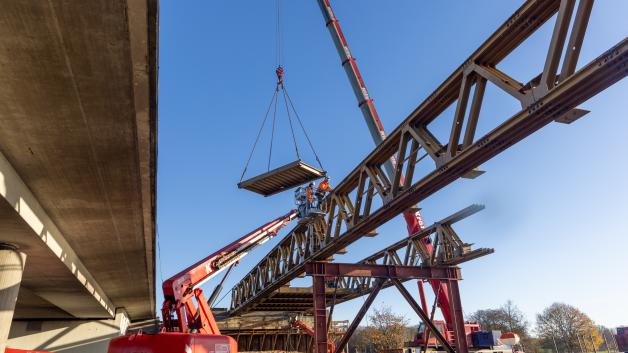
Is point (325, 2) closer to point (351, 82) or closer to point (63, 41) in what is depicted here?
point (351, 82)

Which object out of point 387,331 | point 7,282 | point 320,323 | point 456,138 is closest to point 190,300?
point 320,323

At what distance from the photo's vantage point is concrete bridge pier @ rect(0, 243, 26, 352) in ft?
35.0

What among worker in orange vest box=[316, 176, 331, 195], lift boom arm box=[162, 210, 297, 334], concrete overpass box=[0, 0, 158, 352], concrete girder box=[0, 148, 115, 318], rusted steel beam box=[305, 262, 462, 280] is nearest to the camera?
concrete overpass box=[0, 0, 158, 352]

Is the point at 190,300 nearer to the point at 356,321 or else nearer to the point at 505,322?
the point at 356,321

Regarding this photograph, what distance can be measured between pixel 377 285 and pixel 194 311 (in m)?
6.71

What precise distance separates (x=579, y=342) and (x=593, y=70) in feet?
239

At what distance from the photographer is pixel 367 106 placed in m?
20.7

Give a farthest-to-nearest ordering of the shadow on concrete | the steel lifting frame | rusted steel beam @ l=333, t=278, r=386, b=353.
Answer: the shadow on concrete → rusted steel beam @ l=333, t=278, r=386, b=353 → the steel lifting frame

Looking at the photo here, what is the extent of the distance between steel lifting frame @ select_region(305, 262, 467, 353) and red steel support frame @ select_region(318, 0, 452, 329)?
1.29 m

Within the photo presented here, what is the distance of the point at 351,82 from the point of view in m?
21.6

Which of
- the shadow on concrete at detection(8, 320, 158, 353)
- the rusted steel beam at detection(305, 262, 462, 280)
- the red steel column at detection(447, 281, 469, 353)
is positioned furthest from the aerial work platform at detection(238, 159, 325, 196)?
the shadow on concrete at detection(8, 320, 158, 353)

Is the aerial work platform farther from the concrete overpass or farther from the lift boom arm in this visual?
the concrete overpass

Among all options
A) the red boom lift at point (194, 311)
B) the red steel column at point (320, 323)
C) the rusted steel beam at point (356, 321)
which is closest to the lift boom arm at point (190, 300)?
the red boom lift at point (194, 311)

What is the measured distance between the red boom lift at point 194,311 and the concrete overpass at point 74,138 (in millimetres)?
2164
